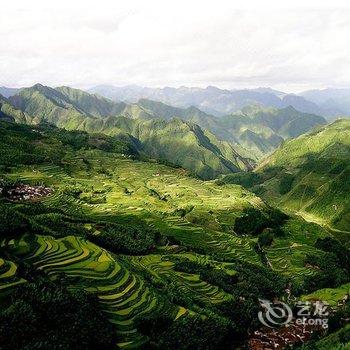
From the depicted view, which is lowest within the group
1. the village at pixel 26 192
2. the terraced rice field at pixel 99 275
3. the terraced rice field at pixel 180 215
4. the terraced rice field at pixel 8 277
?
the terraced rice field at pixel 180 215

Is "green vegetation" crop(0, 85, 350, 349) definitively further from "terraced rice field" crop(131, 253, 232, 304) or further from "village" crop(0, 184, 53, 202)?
"village" crop(0, 184, 53, 202)

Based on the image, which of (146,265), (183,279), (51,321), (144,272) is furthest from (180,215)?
(51,321)

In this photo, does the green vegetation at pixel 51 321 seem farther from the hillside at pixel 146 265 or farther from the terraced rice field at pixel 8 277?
the terraced rice field at pixel 8 277

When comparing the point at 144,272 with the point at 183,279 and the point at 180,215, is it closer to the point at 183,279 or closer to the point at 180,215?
the point at 183,279

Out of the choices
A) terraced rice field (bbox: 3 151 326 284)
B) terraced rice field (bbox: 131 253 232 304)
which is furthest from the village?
terraced rice field (bbox: 131 253 232 304)

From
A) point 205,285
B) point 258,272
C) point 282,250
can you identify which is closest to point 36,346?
point 205,285

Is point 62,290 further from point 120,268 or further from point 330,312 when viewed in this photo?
point 330,312

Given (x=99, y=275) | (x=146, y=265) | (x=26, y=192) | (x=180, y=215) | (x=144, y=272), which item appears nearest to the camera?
(x=99, y=275)

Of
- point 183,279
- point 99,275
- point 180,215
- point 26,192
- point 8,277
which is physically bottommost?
point 180,215

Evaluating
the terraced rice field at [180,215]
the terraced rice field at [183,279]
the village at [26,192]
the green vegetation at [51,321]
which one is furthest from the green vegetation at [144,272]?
the terraced rice field at [180,215]
